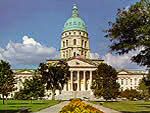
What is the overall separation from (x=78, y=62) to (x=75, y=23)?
987 inches

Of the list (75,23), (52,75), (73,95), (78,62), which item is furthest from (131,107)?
(75,23)

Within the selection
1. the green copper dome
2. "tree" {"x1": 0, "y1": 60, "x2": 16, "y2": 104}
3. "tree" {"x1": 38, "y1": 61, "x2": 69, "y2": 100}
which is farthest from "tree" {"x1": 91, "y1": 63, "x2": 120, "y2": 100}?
the green copper dome

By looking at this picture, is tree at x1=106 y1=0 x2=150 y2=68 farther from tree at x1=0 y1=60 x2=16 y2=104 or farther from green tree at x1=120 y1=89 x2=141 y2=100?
green tree at x1=120 y1=89 x2=141 y2=100

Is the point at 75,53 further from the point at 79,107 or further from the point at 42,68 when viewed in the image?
the point at 79,107

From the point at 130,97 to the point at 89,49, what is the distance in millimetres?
49204

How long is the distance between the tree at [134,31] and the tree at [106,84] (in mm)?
61640

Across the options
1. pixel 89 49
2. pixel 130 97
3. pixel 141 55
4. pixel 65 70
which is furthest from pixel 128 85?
pixel 141 55

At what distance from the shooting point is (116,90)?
297 feet

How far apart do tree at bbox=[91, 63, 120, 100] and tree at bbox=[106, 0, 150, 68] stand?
2427 inches

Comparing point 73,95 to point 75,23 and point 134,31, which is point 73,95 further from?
point 134,31

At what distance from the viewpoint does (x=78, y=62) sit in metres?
153

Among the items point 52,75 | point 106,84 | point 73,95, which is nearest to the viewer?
point 106,84

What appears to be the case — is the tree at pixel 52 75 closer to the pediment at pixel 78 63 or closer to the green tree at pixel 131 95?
the green tree at pixel 131 95

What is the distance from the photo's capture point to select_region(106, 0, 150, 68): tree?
2597 centimetres
